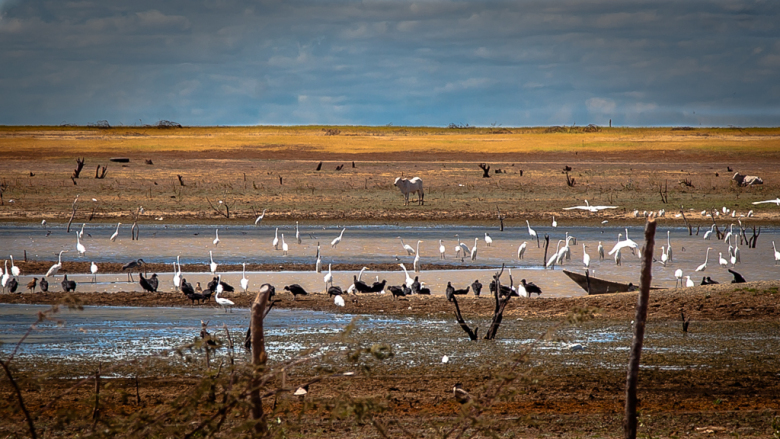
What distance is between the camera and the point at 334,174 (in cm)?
4019

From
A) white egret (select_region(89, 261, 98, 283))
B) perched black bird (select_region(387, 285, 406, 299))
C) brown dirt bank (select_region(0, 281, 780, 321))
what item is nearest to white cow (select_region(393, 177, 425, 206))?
white egret (select_region(89, 261, 98, 283))

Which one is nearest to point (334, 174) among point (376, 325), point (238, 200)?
point (238, 200)

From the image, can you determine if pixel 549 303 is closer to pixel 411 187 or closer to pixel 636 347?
pixel 636 347

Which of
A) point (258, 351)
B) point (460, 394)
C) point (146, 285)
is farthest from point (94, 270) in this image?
point (258, 351)

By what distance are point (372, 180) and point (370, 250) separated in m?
17.8

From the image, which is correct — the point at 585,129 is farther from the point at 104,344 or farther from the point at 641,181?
the point at 104,344

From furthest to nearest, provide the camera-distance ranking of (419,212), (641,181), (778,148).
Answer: (778,148) < (641,181) < (419,212)

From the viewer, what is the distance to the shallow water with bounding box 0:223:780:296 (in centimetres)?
1681

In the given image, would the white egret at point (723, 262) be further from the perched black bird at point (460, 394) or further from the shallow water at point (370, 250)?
the perched black bird at point (460, 394)

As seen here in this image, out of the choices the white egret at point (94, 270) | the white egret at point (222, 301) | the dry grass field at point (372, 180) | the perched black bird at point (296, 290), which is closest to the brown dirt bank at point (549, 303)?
the perched black bird at point (296, 290)

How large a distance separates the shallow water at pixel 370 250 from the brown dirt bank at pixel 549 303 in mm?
1368

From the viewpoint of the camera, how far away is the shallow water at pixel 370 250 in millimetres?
16812

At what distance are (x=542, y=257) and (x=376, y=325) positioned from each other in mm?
8979

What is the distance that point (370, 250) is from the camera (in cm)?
2119
